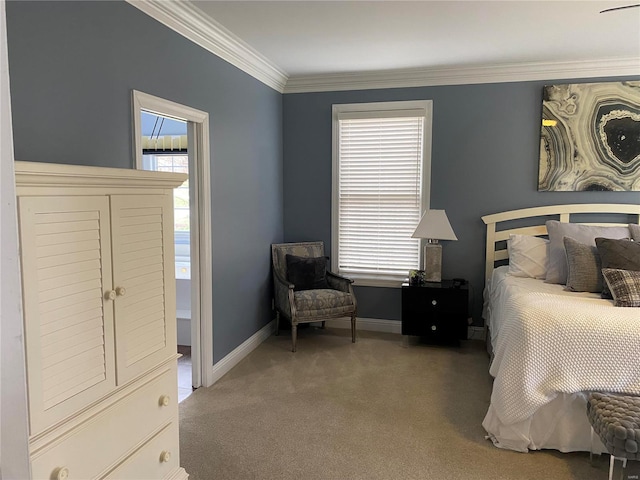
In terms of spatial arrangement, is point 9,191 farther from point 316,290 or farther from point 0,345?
point 316,290

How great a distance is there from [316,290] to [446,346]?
4.29 ft

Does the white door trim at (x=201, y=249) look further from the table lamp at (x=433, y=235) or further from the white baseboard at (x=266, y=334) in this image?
the table lamp at (x=433, y=235)

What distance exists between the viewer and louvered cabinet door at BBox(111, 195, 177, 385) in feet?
5.51

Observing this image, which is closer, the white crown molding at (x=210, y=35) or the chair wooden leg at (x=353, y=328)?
the white crown molding at (x=210, y=35)

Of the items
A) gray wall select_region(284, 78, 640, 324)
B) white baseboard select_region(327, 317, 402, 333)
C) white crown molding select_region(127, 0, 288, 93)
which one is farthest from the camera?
white baseboard select_region(327, 317, 402, 333)

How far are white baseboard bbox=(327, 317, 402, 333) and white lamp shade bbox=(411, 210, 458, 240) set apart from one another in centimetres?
105

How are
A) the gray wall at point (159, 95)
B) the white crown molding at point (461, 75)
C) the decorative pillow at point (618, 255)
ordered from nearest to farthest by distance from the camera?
the gray wall at point (159, 95) → the decorative pillow at point (618, 255) → the white crown molding at point (461, 75)

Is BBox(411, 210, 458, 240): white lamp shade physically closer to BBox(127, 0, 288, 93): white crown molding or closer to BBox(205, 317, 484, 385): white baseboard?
BBox(205, 317, 484, 385): white baseboard

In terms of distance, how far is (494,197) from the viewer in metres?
4.39

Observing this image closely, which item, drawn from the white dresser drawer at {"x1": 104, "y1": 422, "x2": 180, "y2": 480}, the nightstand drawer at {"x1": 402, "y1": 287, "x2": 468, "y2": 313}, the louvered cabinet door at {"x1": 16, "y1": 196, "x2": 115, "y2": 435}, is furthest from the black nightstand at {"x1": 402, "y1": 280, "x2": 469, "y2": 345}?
the louvered cabinet door at {"x1": 16, "y1": 196, "x2": 115, "y2": 435}

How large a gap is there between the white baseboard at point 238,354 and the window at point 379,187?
0.99 m

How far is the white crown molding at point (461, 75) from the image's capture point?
4020 millimetres

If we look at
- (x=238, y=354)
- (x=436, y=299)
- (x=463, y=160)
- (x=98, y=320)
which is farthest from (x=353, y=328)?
(x=98, y=320)

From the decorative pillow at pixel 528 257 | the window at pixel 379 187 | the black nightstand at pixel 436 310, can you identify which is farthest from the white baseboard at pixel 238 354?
the decorative pillow at pixel 528 257
